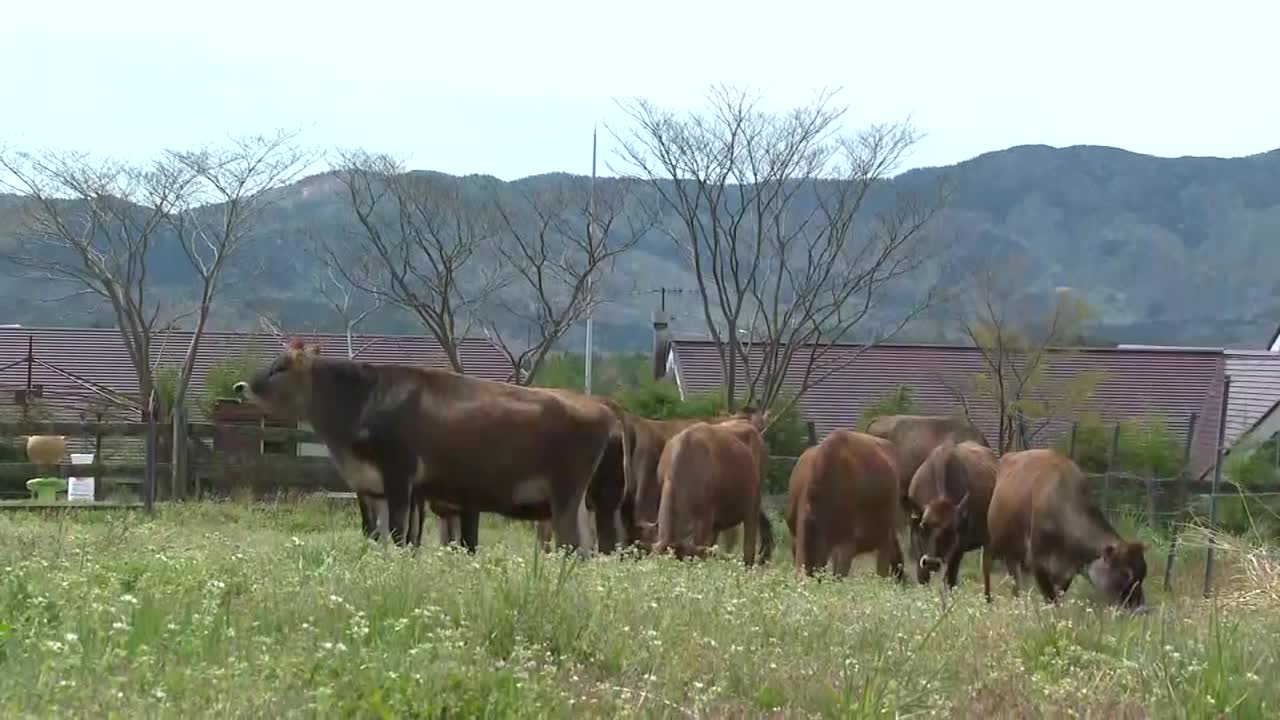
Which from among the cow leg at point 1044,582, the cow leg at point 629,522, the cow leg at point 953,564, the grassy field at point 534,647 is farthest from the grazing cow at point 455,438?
the cow leg at point 953,564

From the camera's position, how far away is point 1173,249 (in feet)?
519

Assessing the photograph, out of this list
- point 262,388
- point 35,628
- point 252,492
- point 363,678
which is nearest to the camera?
point 363,678

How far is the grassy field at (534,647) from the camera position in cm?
592

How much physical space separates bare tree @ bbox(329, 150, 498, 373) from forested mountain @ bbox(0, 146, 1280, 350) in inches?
2980

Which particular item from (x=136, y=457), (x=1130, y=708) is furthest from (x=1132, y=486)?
(x=1130, y=708)

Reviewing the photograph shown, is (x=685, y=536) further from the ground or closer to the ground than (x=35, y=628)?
closer to the ground

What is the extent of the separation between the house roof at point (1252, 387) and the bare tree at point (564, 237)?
62.8 ft

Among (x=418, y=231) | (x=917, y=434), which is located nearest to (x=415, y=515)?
(x=917, y=434)

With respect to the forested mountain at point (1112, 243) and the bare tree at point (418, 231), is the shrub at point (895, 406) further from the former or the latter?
the forested mountain at point (1112, 243)

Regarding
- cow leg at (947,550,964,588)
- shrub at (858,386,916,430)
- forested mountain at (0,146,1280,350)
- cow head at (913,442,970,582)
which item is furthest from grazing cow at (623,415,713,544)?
forested mountain at (0,146,1280,350)

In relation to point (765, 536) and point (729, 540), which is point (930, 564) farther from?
point (729, 540)

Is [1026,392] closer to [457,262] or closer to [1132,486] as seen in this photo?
[457,262]

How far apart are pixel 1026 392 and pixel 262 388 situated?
1418 inches

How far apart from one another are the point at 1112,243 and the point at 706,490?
149324 mm
